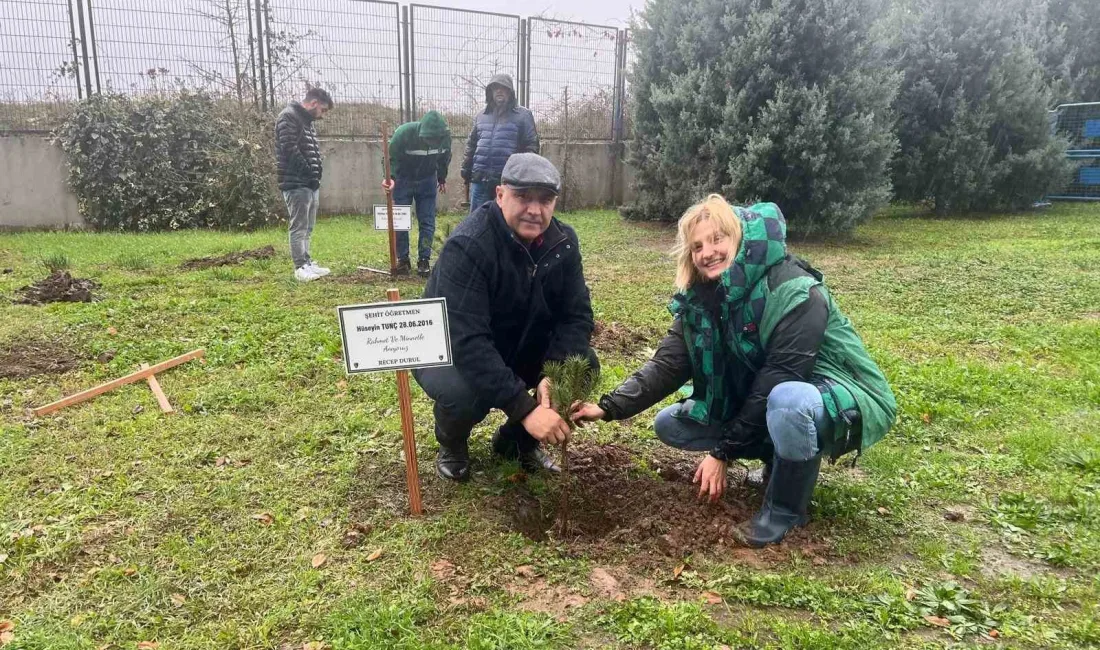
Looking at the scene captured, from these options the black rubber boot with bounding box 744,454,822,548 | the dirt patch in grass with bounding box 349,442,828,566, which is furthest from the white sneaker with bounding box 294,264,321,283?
the black rubber boot with bounding box 744,454,822,548

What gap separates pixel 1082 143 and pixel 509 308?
14.5m

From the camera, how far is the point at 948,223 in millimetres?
11781

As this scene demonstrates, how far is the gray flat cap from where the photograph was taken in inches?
108

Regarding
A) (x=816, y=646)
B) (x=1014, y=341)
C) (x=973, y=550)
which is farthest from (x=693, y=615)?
(x=1014, y=341)

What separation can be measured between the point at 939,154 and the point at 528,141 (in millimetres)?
7849

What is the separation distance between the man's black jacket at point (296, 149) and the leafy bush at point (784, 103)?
5.16m

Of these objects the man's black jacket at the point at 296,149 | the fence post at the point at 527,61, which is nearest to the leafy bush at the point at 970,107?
the fence post at the point at 527,61

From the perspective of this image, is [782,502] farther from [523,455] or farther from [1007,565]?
[523,455]

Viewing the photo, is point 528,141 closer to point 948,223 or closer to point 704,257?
point 704,257

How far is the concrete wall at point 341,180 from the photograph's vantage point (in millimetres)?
10547

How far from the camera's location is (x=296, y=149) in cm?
686

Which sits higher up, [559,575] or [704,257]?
[704,257]

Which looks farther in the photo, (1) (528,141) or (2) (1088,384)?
(1) (528,141)

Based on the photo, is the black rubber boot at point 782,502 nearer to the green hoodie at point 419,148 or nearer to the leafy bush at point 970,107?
the green hoodie at point 419,148
